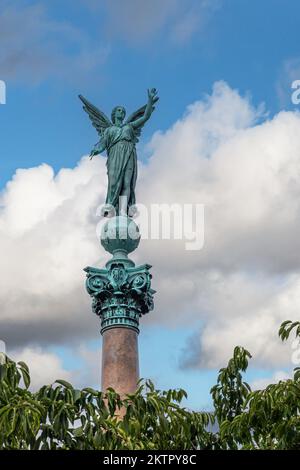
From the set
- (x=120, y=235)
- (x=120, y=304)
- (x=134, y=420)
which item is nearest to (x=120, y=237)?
(x=120, y=235)

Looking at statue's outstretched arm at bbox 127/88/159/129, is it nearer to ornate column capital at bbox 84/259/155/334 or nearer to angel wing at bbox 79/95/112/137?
angel wing at bbox 79/95/112/137

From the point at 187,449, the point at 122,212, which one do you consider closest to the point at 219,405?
the point at 187,449

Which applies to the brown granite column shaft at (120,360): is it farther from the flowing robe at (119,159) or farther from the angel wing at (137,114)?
the angel wing at (137,114)

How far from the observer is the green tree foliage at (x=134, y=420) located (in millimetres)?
18703

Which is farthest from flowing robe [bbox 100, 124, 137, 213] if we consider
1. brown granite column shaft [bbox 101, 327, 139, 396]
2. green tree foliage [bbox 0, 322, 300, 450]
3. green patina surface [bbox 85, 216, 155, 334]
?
green tree foliage [bbox 0, 322, 300, 450]

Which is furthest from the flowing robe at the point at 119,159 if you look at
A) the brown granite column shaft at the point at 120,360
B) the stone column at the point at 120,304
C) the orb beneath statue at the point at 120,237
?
the brown granite column shaft at the point at 120,360

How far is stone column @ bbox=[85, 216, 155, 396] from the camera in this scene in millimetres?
27516

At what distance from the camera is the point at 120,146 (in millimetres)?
31359

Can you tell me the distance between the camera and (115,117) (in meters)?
32.2

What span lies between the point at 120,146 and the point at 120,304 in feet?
17.0

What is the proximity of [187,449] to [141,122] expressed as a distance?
524 inches

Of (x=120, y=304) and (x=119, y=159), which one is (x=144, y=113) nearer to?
(x=119, y=159)
